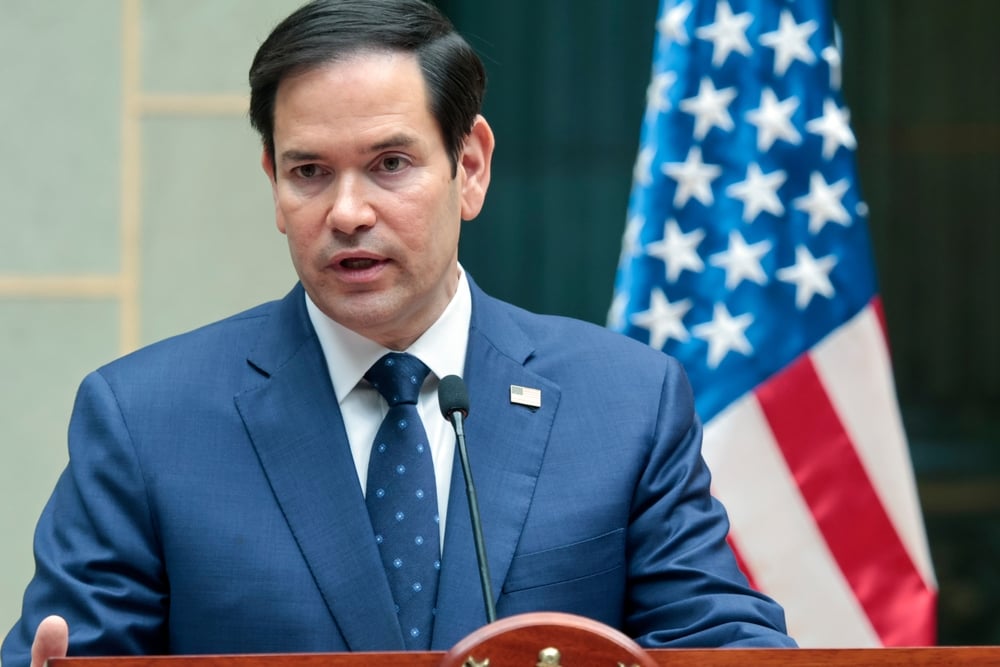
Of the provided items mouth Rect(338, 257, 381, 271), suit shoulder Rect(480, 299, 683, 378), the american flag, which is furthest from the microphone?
the american flag

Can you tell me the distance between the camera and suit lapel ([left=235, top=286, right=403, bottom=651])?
91.5 inches

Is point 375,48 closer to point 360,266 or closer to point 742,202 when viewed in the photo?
point 360,266

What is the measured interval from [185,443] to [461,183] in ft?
2.22

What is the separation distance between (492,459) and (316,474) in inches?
11.8

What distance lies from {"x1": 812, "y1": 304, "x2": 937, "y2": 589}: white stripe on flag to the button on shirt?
1.55 meters

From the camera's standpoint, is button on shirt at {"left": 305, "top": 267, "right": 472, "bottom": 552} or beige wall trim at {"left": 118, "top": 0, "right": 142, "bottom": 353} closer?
button on shirt at {"left": 305, "top": 267, "right": 472, "bottom": 552}

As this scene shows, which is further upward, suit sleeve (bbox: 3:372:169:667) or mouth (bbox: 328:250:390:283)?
mouth (bbox: 328:250:390:283)

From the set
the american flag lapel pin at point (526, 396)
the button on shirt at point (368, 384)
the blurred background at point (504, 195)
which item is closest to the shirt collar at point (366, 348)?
the button on shirt at point (368, 384)

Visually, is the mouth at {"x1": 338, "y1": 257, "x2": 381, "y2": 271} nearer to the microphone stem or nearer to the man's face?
the man's face

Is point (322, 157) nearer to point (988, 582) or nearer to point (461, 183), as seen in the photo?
point (461, 183)

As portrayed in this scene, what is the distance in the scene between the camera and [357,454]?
2.50 metres

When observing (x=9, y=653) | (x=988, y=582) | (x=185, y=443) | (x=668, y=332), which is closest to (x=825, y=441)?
(x=668, y=332)

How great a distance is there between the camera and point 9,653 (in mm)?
2215

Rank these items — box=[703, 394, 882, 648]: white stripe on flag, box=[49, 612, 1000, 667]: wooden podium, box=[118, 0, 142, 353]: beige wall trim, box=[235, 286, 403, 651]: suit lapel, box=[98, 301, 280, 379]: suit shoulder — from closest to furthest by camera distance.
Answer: box=[49, 612, 1000, 667]: wooden podium → box=[235, 286, 403, 651]: suit lapel → box=[98, 301, 280, 379]: suit shoulder → box=[703, 394, 882, 648]: white stripe on flag → box=[118, 0, 142, 353]: beige wall trim
